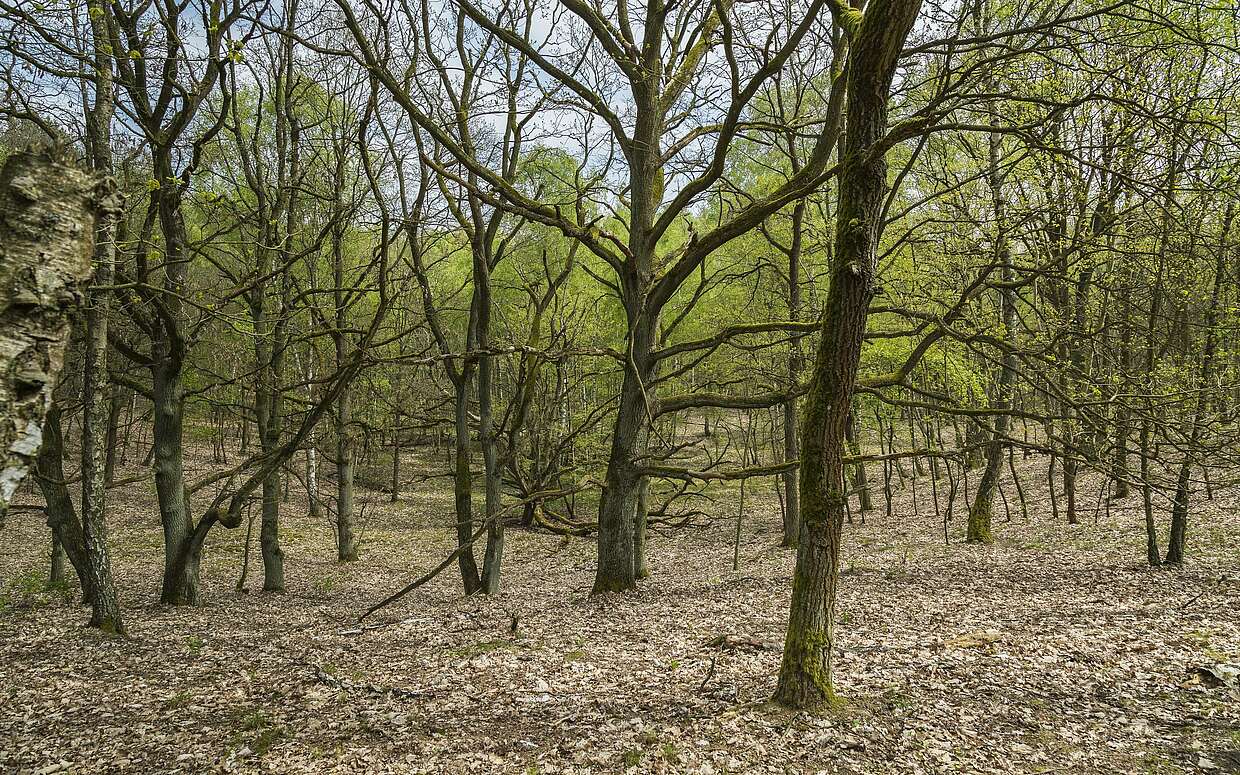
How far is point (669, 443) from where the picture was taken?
11477mm

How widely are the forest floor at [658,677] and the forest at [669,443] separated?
5cm

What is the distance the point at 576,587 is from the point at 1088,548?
9.09 meters

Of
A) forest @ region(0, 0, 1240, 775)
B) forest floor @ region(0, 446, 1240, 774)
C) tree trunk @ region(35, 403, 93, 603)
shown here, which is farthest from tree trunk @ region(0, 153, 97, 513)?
tree trunk @ region(35, 403, 93, 603)

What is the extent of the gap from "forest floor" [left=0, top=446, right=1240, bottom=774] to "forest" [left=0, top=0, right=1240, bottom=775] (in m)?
0.05

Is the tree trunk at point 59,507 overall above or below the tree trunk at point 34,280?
below

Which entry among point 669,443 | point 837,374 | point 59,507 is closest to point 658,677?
point 837,374

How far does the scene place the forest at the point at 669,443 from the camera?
16.1 feet

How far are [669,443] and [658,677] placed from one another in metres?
5.29

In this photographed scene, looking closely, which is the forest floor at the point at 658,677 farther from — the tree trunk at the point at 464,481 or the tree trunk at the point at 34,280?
the tree trunk at the point at 34,280

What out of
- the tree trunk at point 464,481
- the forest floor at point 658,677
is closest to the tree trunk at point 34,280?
the forest floor at point 658,677

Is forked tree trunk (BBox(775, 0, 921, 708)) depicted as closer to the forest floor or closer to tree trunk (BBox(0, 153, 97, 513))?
the forest floor

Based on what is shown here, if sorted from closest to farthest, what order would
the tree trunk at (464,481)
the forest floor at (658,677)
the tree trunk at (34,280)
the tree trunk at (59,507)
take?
the tree trunk at (34,280) < the forest floor at (658,677) < the tree trunk at (59,507) < the tree trunk at (464,481)

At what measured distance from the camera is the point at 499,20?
35.6ft

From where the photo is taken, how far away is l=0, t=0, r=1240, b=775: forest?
16.1 ft
